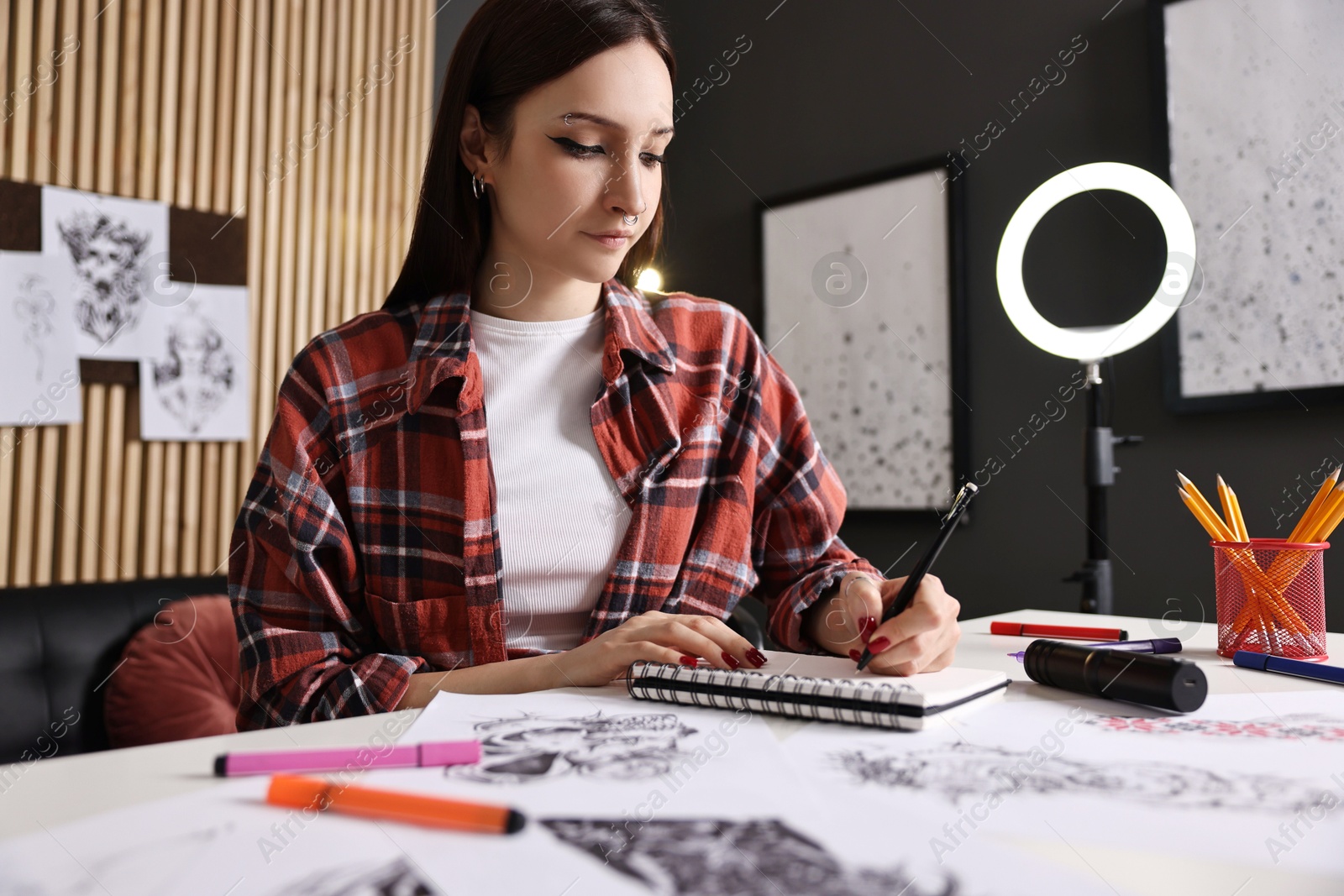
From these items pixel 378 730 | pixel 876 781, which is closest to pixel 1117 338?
pixel 876 781

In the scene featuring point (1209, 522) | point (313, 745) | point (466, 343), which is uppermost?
point (466, 343)

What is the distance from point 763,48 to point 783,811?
2.97 metres

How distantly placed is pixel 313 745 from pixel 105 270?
7.18 ft

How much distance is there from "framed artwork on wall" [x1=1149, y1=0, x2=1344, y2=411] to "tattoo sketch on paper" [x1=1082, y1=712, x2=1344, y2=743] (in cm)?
142

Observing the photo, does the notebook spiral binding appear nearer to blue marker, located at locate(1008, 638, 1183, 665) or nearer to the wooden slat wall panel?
blue marker, located at locate(1008, 638, 1183, 665)

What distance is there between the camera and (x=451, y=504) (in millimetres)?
1014

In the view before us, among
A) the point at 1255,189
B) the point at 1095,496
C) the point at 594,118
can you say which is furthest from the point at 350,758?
the point at 1255,189

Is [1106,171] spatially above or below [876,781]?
above

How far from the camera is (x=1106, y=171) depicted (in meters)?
1.26

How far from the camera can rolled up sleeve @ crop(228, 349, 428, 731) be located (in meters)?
0.87

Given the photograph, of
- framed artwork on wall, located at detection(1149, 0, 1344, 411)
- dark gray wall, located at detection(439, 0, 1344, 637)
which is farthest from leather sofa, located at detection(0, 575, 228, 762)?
framed artwork on wall, located at detection(1149, 0, 1344, 411)

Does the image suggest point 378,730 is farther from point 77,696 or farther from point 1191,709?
A: point 77,696

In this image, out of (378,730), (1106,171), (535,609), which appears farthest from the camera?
(1106,171)

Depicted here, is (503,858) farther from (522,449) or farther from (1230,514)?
(1230,514)
